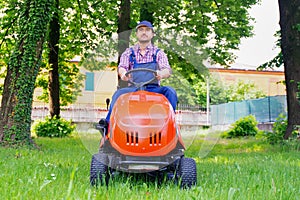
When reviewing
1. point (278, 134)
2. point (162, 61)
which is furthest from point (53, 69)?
point (162, 61)

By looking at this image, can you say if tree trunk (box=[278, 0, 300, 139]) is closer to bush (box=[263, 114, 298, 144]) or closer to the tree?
bush (box=[263, 114, 298, 144])

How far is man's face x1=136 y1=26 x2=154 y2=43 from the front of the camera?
4559 millimetres

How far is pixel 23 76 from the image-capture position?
8.68m

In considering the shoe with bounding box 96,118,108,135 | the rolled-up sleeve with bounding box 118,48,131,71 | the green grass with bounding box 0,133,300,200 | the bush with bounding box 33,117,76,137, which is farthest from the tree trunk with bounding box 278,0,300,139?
the bush with bounding box 33,117,76,137

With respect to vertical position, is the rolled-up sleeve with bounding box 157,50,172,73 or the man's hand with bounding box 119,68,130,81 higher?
the rolled-up sleeve with bounding box 157,50,172,73

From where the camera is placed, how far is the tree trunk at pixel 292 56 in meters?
10.1

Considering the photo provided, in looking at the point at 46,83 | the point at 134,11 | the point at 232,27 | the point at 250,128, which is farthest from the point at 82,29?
the point at 250,128

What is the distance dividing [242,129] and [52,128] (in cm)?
764

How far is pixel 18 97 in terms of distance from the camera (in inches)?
341

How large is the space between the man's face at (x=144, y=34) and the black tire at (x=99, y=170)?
1.32 metres

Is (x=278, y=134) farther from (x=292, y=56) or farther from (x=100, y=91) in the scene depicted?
(x=100, y=91)

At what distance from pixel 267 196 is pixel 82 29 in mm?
15215

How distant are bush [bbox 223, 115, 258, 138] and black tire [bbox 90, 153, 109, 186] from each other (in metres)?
14.3

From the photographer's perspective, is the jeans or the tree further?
the tree
